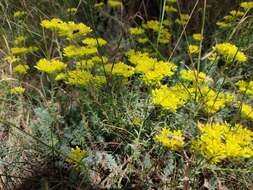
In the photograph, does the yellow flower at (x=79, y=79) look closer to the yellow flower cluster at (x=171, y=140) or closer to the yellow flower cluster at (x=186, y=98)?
the yellow flower cluster at (x=186, y=98)

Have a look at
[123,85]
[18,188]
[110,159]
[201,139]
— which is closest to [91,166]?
[110,159]

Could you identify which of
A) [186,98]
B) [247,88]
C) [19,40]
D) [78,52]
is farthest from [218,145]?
[19,40]

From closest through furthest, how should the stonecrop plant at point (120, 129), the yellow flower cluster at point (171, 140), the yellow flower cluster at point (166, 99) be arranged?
the yellow flower cluster at point (171, 140)
the yellow flower cluster at point (166, 99)
the stonecrop plant at point (120, 129)

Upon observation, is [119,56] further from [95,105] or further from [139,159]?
[139,159]

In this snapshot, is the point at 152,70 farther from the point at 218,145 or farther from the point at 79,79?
the point at 218,145

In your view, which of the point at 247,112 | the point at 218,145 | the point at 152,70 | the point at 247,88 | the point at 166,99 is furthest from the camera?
the point at 247,88

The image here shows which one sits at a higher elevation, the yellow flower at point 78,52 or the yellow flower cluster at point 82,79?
the yellow flower at point 78,52

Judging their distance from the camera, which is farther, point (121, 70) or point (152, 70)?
point (121, 70)

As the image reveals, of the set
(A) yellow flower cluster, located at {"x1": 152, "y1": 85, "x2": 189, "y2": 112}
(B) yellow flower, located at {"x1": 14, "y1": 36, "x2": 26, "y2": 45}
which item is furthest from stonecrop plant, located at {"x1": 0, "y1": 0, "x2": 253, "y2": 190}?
(B) yellow flower, located at {"x1": 14, "y1": 36, "x2": 26, "y2": 45}

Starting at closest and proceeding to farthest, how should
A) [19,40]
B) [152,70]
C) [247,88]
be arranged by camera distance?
[152,70] < [247,88] < [19,40]

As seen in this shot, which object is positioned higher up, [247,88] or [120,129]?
[247,88]

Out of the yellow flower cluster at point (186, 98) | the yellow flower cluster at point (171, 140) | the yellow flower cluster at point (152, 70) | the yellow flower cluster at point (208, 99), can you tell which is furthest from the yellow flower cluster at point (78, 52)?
the yellow flower cluster at point (171, 140)
